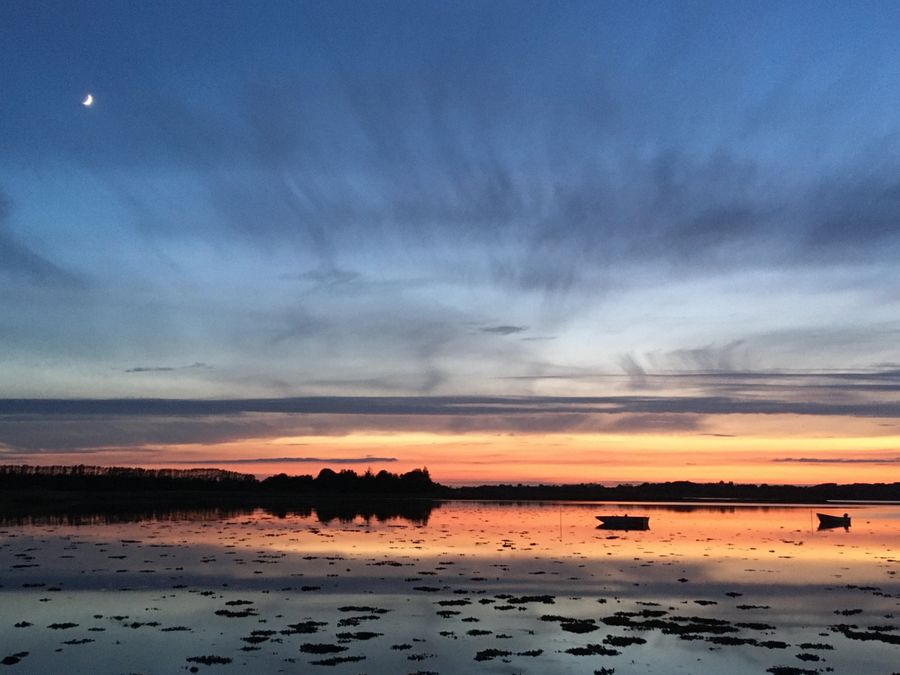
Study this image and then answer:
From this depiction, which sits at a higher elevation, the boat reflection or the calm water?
the boat reflection

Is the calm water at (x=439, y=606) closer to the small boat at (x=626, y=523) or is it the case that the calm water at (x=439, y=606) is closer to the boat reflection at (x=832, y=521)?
the small boat at (x=626, y=523)

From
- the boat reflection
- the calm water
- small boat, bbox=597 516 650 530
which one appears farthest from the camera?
the boat reflection

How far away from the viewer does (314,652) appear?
21781 millimetres

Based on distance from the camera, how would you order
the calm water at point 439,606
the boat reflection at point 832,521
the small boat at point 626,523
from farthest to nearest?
the boat reflection at point 832,521 → the small boat at point 626,523 → the calm water at point 439,606

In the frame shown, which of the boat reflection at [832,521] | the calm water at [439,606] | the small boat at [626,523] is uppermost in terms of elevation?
the boat reflection at [832,521]

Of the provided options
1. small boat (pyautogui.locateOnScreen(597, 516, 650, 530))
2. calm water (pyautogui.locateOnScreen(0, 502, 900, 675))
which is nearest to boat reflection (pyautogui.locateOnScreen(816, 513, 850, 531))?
small boat (pyautogui.locateOnScreen(597, 516, 650, 530))

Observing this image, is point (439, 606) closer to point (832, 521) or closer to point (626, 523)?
point (626, 523)

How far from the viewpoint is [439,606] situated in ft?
96.9

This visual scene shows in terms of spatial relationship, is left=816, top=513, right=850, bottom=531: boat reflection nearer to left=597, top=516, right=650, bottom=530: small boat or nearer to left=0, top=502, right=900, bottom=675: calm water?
left=597, top=516, right=650, bottom=530: small boat

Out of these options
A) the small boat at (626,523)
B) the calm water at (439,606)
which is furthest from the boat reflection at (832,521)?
the calm water at (439,606)

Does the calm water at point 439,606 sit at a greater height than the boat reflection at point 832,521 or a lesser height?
lesser

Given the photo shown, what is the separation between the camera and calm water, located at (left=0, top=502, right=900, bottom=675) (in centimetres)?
2139

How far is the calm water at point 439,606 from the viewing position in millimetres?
21391

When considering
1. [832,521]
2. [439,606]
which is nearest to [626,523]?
[832,521]
